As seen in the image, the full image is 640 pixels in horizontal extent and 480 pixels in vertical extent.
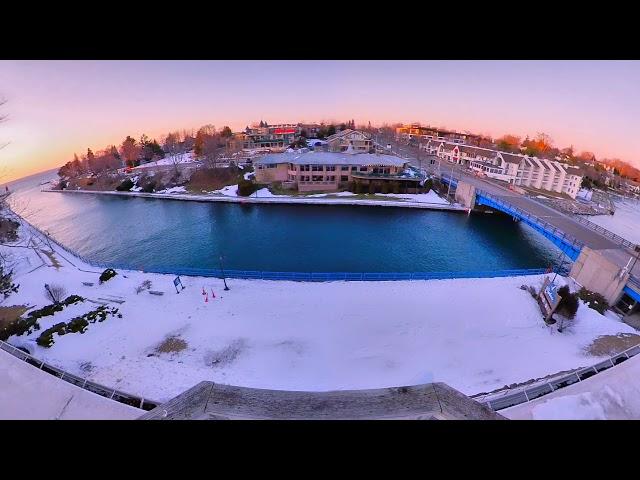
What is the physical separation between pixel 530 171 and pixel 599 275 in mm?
29902

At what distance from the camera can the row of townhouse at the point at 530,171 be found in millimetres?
37031

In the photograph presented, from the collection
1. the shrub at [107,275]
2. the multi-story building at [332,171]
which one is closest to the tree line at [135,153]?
the multi-story building at [332,171]

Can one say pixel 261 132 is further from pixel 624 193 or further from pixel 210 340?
pixel 624 193

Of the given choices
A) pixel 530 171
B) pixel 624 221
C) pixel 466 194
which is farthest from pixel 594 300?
pixel 530 171

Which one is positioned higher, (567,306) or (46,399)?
(46,399)

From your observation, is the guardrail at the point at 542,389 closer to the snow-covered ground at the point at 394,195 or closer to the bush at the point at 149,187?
the snow-covered ground at the point at 394,195

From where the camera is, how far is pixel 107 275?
16500 millimetres

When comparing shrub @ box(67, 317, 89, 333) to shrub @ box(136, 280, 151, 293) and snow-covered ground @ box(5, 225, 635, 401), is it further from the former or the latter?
shrub @ box(136, 280, 151, 293)

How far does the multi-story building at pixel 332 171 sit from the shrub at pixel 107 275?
22289 mm

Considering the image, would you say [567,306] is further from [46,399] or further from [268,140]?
[268,140]

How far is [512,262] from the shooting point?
20.8 m

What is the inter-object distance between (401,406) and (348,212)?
27892 mm
